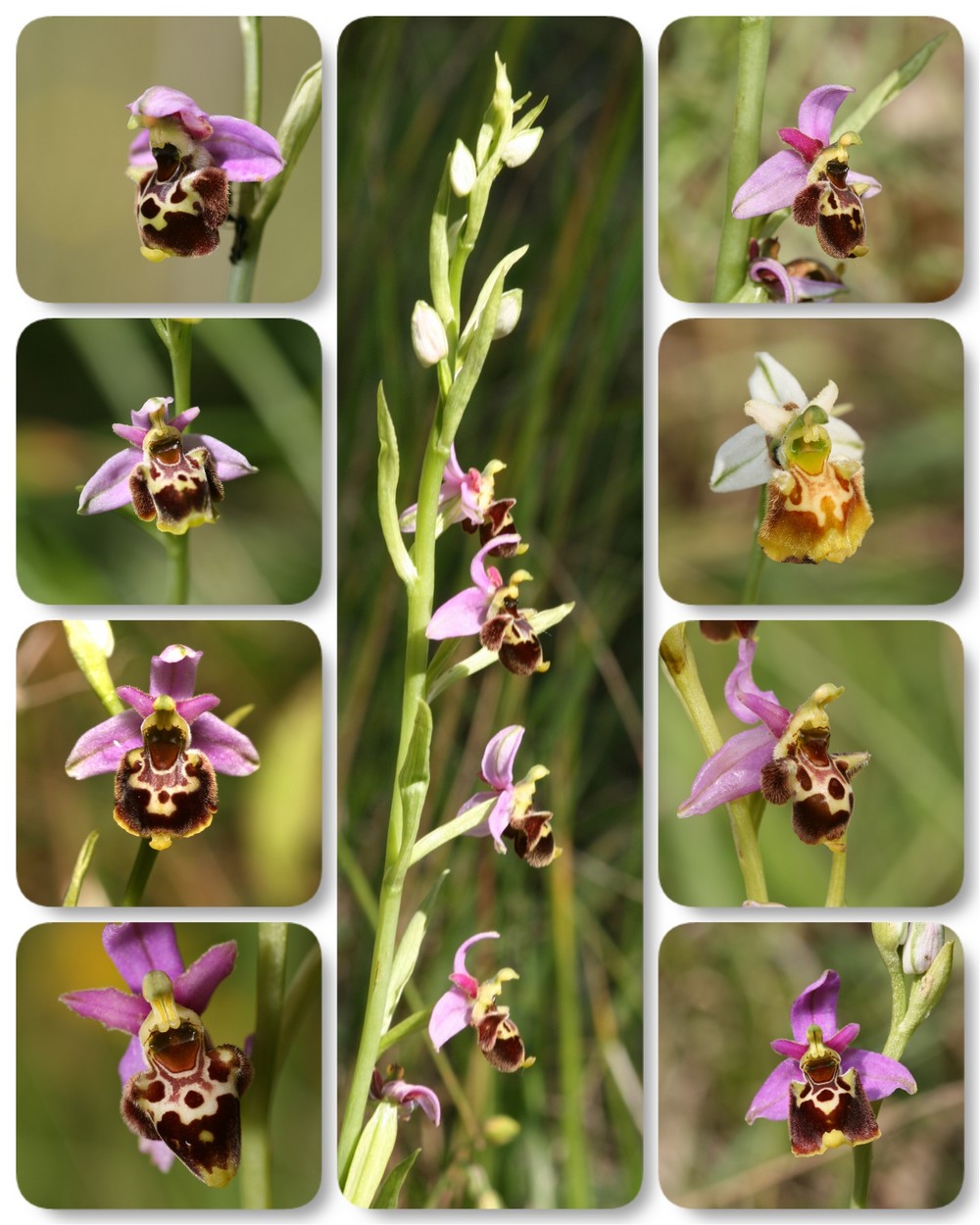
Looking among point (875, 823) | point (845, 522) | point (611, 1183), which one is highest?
point (845, 522)

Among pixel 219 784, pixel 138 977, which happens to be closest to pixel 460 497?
pixel 219 784

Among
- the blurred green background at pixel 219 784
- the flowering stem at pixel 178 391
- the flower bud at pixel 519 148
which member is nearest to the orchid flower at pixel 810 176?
the flower bud at pixel 519 148

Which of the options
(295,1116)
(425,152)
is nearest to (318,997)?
(295,1116)

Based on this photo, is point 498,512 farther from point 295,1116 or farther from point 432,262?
point 295,1116

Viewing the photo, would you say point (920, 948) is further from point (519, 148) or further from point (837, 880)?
point (519, 148)

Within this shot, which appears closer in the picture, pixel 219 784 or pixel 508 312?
pixel 508 312

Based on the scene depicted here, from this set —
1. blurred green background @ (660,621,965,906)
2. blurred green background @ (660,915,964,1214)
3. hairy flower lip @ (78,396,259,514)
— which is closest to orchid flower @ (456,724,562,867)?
blurred green background @ (660,621,965,906)

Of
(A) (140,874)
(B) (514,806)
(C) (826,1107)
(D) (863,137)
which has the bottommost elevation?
(C) (826,1107)
